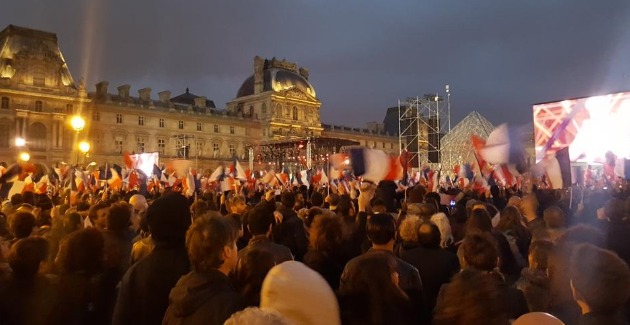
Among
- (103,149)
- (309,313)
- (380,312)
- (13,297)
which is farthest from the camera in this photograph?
(103,149)

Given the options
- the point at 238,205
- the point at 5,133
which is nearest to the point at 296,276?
the point at 238,205

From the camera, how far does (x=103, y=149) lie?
180ft

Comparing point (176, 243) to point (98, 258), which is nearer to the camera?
point (176, 243)

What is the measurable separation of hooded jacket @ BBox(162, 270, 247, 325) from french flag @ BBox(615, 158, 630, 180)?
13.8m

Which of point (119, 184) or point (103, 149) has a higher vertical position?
point (103, 149)

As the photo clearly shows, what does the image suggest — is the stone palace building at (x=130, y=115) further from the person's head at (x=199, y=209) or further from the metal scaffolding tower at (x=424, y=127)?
the person's head at (x=199, y=209)

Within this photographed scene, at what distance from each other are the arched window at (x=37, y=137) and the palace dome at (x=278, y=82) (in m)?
33.3

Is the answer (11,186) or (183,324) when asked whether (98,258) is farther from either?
(11,186)

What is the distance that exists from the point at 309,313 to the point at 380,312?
3.04 ft

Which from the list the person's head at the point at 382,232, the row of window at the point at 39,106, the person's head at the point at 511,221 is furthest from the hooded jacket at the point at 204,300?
the row of window at the point at 39,106

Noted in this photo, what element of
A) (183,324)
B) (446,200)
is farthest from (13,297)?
(446,200)

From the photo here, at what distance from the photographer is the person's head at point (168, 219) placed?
3.24 metres

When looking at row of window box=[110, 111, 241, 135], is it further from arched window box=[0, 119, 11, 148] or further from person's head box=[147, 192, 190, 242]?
person's head box=[147, 192, 190, 242]

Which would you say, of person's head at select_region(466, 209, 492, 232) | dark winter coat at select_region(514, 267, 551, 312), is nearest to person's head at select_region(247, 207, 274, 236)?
person's head at select_region(466, 209, 492, 232)
